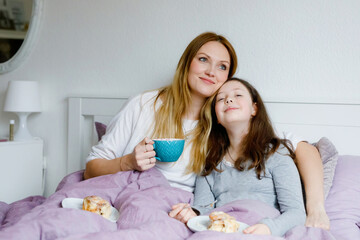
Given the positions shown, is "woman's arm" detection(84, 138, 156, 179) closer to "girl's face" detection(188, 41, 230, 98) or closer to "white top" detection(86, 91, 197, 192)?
"white top" detection(86, 91, 197, 192)

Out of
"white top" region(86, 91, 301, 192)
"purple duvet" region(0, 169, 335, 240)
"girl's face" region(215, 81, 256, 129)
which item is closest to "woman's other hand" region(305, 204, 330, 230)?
"purple duvet" region(0, 169, 335, 240)

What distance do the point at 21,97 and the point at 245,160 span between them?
147 cm

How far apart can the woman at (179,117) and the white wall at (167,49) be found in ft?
0.76

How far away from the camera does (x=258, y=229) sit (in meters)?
0.90

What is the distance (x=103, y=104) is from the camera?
2.00m

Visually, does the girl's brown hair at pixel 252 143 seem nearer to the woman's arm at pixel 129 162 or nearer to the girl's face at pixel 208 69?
the girl's face at pixel 208 69

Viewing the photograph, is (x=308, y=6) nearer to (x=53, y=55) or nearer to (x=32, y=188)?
(x=53, y=55)

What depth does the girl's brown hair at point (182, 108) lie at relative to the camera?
1.41 metres

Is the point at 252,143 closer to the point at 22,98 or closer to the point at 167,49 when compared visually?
the point at 167,49

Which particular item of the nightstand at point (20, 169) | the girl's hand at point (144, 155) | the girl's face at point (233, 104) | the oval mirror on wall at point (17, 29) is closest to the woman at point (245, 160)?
the girl's face at point (233, 104)

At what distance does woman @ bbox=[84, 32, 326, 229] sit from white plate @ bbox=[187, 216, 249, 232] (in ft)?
1.29

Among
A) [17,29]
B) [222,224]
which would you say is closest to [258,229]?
[222,224]

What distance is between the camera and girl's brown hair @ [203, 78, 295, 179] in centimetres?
124

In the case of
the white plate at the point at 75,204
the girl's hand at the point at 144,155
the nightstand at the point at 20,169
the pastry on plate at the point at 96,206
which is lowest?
the nightstand at the point at 20,169
